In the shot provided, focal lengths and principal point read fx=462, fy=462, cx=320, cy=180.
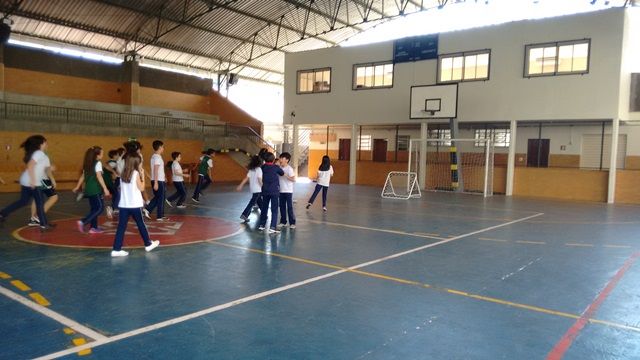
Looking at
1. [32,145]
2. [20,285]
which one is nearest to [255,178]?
[32,145]

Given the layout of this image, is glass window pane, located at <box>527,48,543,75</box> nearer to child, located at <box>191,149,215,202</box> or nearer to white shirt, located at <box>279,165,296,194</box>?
child, located at <box>191,149,215,202</box>

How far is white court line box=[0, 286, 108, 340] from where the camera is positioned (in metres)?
4.23

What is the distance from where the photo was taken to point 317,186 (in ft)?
46.7

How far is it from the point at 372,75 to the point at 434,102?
5338 millimetres

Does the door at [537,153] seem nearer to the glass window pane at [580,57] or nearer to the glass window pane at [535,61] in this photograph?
the glass window pane at [535,61]

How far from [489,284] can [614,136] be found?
58.0 ft

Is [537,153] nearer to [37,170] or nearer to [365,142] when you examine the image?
[365,142]

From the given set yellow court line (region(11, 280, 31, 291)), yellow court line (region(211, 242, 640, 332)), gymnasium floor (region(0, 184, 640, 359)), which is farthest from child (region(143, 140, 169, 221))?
yellow court line (region(11, 280, 31, 291))

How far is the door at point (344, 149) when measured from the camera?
33688 mm

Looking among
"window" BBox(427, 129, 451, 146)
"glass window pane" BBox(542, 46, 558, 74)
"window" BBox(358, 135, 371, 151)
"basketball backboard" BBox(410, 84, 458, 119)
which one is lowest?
"window" BBox(358, 135, 371, 151)

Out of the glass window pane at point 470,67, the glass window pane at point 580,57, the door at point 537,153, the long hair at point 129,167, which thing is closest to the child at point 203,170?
the long hair at point 129,167

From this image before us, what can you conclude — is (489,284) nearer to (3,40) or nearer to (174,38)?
(3,40)

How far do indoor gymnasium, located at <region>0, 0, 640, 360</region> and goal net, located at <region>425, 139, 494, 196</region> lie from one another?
14cm

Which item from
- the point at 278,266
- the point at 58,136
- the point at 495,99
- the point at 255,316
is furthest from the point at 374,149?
the point at 255,316
